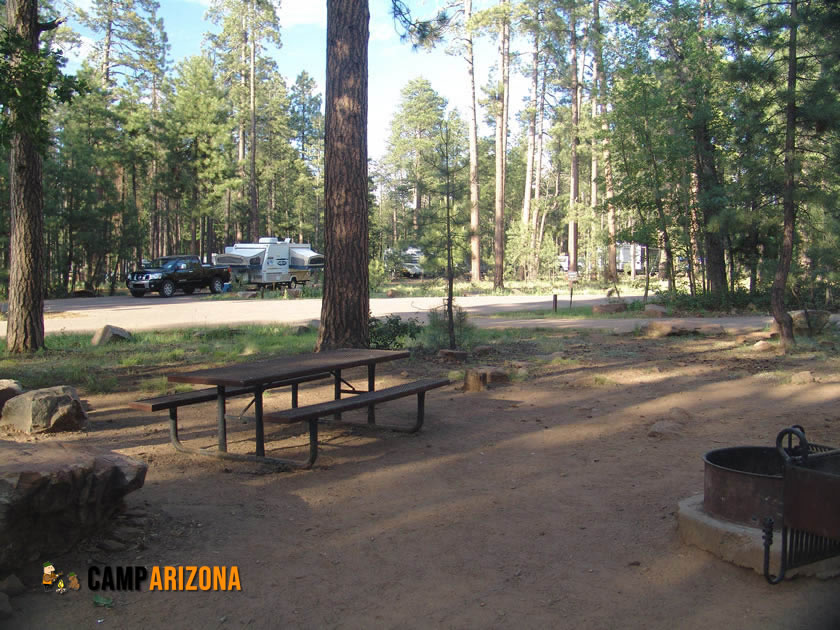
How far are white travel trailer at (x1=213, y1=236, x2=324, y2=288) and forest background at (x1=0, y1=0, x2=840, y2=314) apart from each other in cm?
434

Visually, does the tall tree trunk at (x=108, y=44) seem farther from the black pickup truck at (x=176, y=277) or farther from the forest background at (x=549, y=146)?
the black pickup truck at (x=176, y=277)

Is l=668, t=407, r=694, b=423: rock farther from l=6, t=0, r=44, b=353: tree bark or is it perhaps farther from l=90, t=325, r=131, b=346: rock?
l=90, t=325, r=131, b=346: rock

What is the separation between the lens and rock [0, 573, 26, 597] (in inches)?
123

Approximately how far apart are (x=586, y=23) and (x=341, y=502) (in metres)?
34.9

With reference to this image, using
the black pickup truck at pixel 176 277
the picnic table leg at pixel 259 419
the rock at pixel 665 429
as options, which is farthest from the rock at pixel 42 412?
the black pickup truck at pixel 176 277

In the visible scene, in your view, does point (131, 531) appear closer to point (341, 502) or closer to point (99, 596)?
point (99, 596)

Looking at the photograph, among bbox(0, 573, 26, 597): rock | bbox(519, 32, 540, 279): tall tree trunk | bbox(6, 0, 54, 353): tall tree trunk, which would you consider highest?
bbox(519, 32, 540, 279): tall tree trunk

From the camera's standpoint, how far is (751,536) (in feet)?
11.4

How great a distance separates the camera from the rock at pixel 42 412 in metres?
6.03

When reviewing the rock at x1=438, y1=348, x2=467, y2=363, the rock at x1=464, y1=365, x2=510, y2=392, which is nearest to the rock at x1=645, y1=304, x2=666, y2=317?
the rock at x1=438, y1=348, x2=467, y2=363

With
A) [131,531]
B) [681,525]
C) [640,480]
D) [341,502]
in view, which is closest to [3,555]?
[131,531]

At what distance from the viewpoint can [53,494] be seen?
339 cm

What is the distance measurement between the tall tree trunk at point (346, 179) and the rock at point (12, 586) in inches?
261

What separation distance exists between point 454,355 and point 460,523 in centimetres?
596
